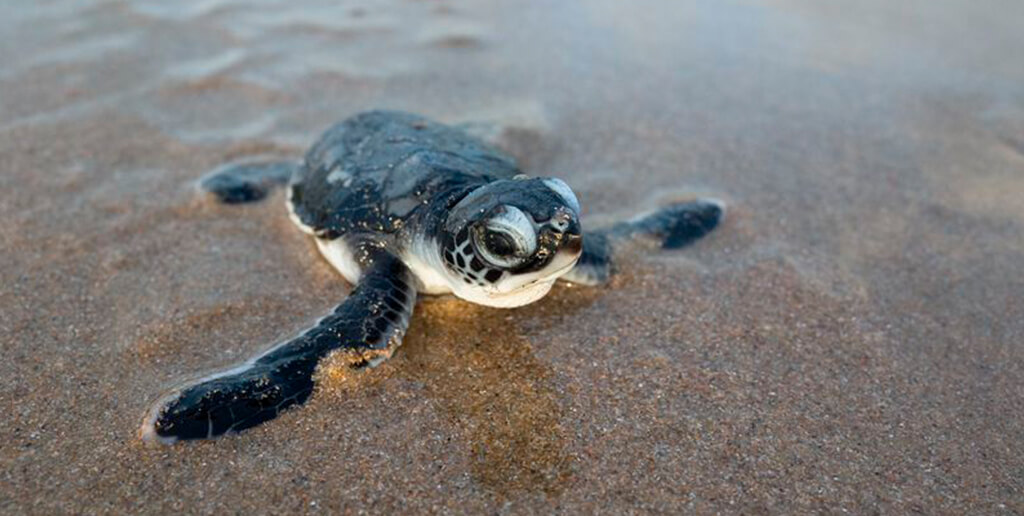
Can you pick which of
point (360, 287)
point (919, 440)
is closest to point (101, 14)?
point (360, 287)

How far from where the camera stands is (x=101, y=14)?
4.90 meters

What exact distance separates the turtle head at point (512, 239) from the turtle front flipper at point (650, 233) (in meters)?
0.41

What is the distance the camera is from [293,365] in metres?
2.09

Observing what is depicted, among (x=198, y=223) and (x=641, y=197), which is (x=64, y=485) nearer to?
(x=198, y=223)

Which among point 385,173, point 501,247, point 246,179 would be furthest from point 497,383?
point 246,179

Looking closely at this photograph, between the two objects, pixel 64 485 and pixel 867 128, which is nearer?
pixel 64 485

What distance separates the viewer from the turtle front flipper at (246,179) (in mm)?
3115

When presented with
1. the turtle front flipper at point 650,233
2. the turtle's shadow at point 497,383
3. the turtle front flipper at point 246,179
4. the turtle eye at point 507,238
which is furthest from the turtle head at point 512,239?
the turtle front flipper at point 246,179

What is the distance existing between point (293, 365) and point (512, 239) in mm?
731

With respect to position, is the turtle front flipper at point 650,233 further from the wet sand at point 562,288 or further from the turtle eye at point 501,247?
the turtle eye at point 501,247

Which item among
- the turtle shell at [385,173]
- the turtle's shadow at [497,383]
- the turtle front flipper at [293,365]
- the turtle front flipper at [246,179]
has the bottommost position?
the turtle's shadow at [497,383]

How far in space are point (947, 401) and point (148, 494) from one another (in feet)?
7.28

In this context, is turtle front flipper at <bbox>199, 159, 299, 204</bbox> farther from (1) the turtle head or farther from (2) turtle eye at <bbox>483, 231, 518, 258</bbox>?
(2) turtle eye at <bbox>483, 231, 518, 258</bbox>

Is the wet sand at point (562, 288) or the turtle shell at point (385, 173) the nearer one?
the wet sand at point (562, 288)
